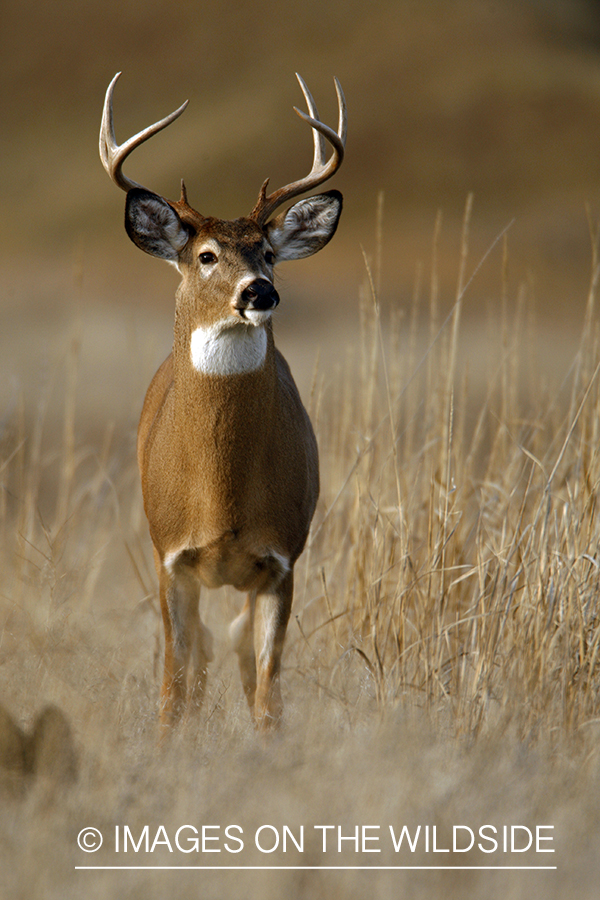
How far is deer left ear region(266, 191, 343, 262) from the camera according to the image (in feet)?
13.8

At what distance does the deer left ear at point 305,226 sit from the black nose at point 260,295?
63 centimetres

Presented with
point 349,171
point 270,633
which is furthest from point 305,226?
point 349,171

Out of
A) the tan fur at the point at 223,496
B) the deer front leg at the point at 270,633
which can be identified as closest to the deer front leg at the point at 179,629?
the tan fur at the point at 223,496

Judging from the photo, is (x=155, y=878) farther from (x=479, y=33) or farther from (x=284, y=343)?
(x=479, y=33)

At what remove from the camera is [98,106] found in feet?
57.0

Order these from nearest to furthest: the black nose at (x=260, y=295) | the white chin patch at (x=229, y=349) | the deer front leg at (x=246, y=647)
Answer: the black nose at (x=260, y=295) < the white chin patch at (x=229, y=349) < the deer front leg at (x=246, y=647)

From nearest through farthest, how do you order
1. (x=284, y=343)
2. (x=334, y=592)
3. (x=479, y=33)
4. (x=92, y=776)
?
(x=92, y=776) → (x=334, y=592) → (x=284, y=343) → (x=479, y=33)

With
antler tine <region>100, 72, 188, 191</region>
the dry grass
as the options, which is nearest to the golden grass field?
the dry grass

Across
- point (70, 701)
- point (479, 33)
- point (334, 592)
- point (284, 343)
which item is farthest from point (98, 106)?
point (70, 701)

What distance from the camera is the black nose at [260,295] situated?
11.8 ft

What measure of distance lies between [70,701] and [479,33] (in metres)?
19.1

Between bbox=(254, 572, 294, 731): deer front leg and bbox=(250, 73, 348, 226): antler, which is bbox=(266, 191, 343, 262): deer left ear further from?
bbox=(254, 572, 294, 731): deer front leg

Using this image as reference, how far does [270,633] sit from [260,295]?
1380 mm

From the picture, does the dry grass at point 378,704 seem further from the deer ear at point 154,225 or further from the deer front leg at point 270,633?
the deer ear at point 154,225
